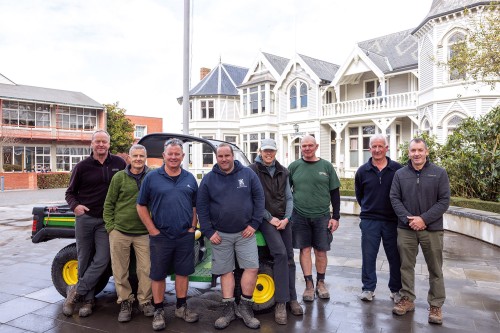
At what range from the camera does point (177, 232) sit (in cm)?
421

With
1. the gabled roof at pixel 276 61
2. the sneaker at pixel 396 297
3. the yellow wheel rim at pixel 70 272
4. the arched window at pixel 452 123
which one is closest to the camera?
the sneaker at pixel 396 297

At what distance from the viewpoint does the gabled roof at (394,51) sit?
23427 millimetres

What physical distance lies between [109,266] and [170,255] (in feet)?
3.67

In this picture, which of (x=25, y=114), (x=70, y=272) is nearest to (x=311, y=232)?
(x=70, y=272)

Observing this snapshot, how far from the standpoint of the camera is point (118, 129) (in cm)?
3972

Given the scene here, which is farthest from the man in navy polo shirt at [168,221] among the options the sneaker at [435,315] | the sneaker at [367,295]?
the sneaker at [435,315]

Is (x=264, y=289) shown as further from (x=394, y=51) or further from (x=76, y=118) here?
(x=76, y=118)


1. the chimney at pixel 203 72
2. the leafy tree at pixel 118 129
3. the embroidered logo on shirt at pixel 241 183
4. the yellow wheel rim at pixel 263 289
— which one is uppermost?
the chimney at pixel 203 72

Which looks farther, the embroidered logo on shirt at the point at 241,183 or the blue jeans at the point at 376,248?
the blue jeans at the point at 376,248

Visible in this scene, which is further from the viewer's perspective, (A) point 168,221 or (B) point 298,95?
(B) point 298,95

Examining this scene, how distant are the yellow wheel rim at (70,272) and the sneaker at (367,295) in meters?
3.74

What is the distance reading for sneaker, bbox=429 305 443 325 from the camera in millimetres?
4203

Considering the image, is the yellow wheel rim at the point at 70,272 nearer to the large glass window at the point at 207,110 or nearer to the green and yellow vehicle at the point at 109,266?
the green and yellow vehicle at the point at 109,266

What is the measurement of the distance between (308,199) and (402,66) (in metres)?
20.9
